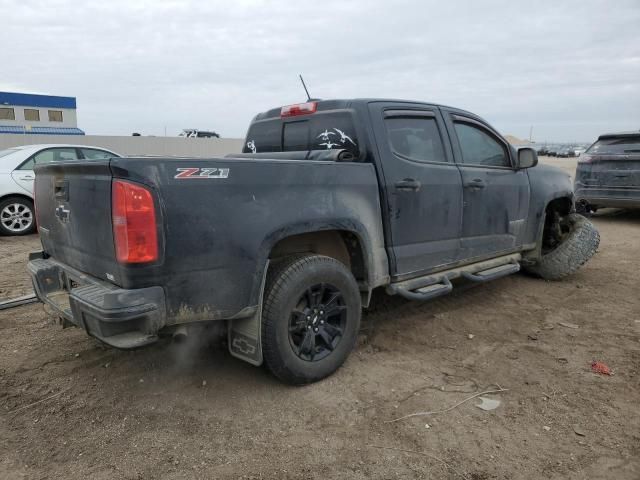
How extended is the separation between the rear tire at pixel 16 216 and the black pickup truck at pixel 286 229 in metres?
5.24

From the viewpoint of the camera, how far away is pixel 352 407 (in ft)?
9.76

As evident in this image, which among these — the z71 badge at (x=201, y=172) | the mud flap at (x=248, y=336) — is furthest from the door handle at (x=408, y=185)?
the z71 badge at (x=201, y=172)

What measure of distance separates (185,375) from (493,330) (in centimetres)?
258

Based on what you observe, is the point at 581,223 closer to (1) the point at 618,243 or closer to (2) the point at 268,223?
(1) the point at 618,243

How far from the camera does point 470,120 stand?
4.60 m

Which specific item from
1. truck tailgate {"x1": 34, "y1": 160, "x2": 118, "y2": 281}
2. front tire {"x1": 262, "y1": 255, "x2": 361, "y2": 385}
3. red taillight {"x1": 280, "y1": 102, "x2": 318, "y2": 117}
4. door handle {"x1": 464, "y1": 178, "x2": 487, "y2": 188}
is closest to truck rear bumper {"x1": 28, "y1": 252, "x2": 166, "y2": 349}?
truck tailgate {"x1": 34, "y1": 160, "x2": 118, "y2": 281}

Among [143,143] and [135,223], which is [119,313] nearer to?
[135,223]

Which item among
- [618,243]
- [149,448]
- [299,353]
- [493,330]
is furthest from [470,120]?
[618,243]

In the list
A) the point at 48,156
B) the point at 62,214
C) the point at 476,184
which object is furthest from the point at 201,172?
the point at 48,156

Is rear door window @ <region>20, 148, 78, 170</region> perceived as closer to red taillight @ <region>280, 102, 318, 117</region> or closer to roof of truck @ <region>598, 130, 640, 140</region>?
red taillight @ <region>280, 102, 318, 117</region>

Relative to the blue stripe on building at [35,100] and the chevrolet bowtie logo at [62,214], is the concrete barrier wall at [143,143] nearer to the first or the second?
the blue stripe on building at [35,100]

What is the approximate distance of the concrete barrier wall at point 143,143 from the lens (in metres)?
A: 21.1

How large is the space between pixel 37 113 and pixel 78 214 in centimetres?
3359

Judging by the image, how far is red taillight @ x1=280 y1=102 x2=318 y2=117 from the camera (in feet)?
13.1
